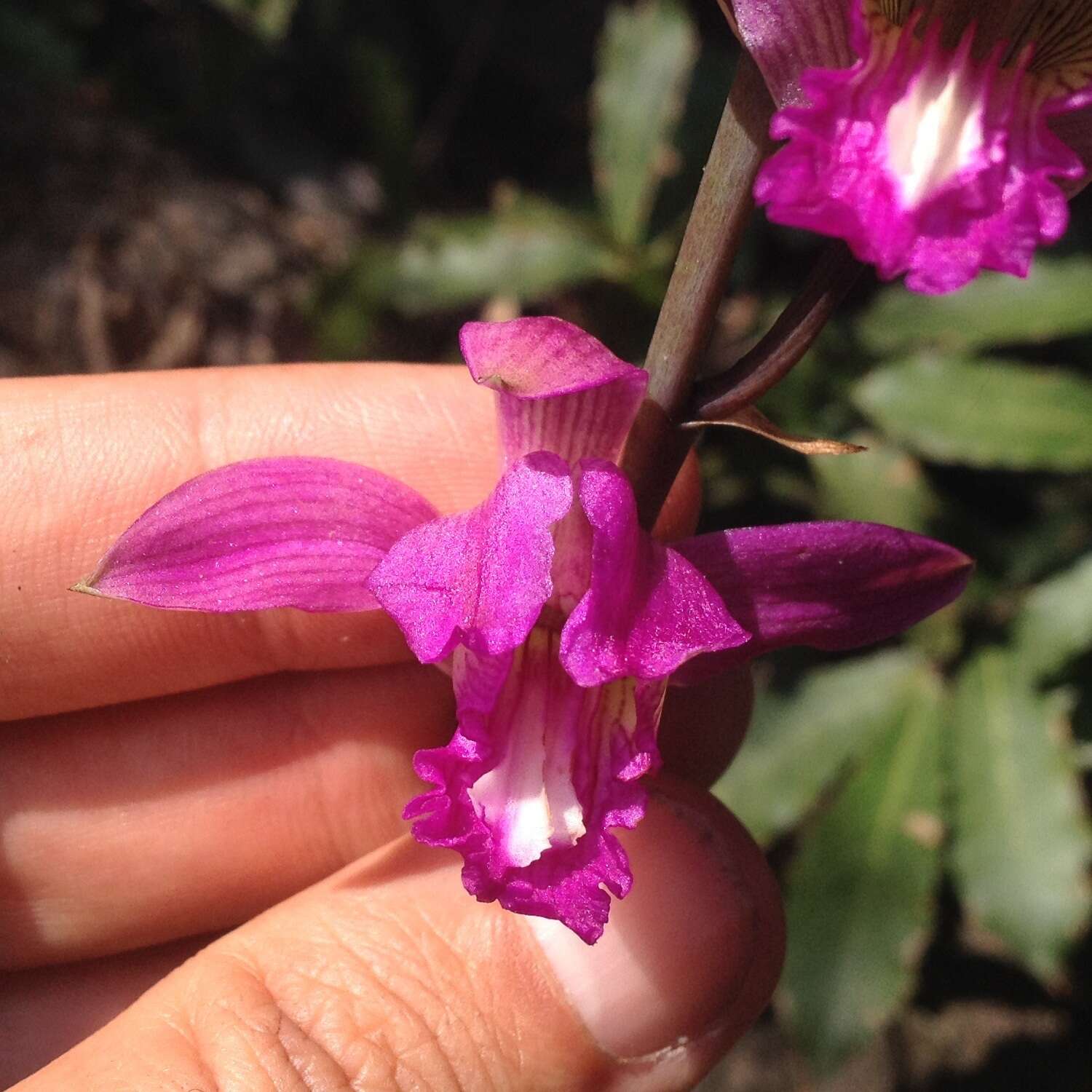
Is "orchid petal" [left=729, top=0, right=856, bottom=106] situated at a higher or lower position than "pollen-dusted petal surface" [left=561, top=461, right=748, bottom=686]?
higher

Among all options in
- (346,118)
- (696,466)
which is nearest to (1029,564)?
(696,466)

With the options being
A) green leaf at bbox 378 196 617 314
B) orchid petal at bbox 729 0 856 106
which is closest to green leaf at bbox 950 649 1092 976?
green leaf at bbox 378 196 617 314

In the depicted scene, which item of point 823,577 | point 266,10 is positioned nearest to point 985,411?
point 823,577

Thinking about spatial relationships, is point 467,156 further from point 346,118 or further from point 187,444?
point 187,444

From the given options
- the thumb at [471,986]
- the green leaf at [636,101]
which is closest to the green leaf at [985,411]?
the green leaf at [636,101]

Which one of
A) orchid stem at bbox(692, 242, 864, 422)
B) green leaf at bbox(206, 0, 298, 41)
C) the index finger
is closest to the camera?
orchid stem at bbox(692, 242, 864, 422)

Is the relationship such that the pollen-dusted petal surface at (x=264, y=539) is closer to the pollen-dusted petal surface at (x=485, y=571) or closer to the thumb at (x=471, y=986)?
the pollen-dusted petal surface at (x=485, y=571)

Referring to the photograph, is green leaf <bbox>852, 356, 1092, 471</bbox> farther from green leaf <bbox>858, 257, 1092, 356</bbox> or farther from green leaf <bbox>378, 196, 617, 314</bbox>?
green leaf <bbox>378, 196, 617, 314</bbox>

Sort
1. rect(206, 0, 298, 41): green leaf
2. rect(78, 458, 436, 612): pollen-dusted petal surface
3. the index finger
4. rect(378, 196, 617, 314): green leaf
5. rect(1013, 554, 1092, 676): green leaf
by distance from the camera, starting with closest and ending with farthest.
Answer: rect(78, 458, 436, 612): pollen-dusted petal surface → the index finger → rect(1013, 554, 1092, 676): green leaf → rect(378, 196, 617, 314): green leaf → rect(206, 0, 298, 41): green leaf
